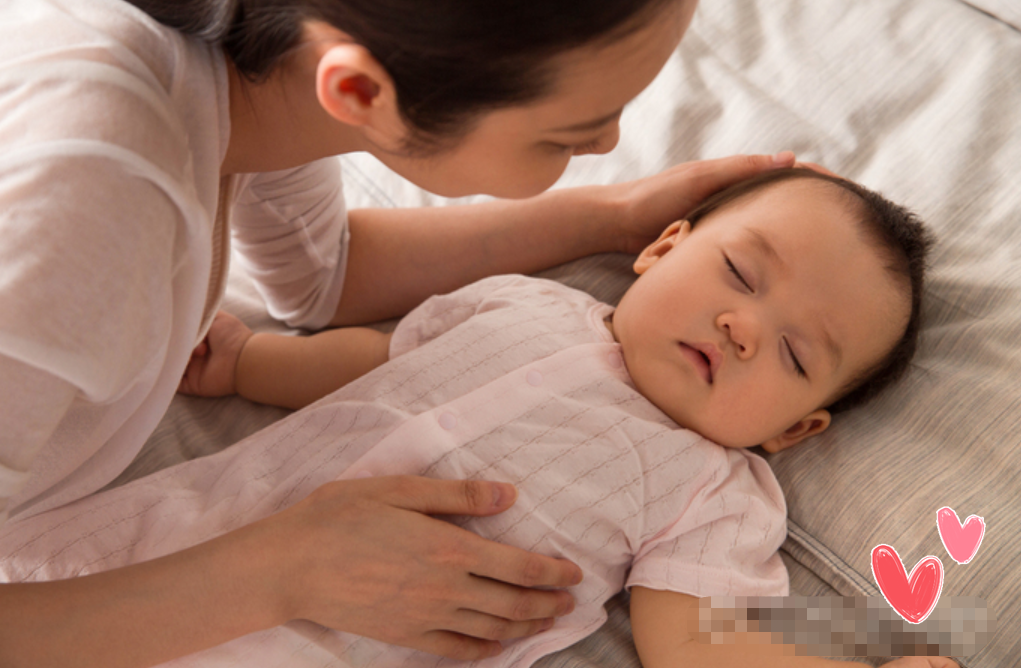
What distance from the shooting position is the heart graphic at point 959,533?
91cm

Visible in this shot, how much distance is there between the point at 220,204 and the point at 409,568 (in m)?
0.51

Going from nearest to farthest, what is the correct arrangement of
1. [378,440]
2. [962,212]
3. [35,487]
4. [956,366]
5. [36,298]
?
[36,298], [35,487], [378,440], [956,366], [962,212]

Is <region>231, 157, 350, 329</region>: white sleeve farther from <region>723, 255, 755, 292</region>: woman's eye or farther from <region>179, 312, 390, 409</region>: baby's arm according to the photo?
<region>723, 255, 755, 292</region>: woman's eye

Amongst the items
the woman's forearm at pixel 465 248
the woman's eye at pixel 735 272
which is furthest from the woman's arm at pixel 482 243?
the woman's eye at pixel 735 272

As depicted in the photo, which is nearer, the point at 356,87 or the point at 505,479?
the point at 356,87

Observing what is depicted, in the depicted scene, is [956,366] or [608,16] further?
[956,366]

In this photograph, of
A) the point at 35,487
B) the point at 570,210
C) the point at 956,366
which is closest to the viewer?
the point at 35,487

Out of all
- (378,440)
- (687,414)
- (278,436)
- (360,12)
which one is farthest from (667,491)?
(360,12)

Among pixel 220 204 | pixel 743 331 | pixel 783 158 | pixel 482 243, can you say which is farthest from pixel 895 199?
pixel 220 204

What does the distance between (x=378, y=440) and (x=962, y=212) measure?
1005 mm

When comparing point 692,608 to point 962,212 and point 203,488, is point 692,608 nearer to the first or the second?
point 203,488

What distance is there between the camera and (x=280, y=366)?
1.22 meters

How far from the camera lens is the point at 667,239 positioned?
1250 millimetres

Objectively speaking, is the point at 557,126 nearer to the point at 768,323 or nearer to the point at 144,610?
the point at 768,323
